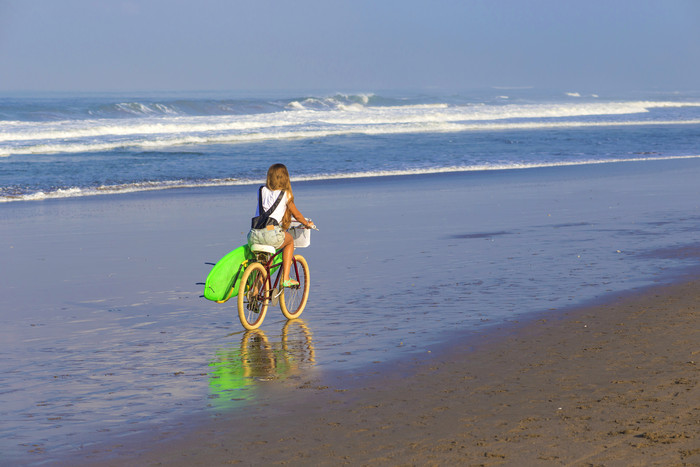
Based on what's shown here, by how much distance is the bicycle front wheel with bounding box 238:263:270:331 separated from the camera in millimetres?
7275

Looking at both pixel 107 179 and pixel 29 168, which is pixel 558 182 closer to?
pixel 107 179

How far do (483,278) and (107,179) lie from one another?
1530 cm

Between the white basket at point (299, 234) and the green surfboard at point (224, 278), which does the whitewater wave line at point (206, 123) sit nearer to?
the white basket at point (299, 234)

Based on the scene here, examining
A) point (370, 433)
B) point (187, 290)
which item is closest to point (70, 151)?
point (187, 290)

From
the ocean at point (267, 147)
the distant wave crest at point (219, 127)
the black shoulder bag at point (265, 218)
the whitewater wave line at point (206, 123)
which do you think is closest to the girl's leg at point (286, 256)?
the black shoulder bag at point (265, 218)

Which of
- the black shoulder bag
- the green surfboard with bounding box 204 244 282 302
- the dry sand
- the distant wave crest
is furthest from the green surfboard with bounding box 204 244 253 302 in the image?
the distant wave crest

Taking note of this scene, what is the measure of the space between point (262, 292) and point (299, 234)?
0.73 metres

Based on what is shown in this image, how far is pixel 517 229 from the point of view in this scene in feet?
41.0

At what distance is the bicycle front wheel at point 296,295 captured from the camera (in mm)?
7645

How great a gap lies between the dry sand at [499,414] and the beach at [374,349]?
0.05 ft

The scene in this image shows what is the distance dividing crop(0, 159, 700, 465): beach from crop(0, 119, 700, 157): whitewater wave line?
18.7 metres

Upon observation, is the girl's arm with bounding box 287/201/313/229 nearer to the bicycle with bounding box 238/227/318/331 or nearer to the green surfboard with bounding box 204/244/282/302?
the bicycle with bounding box 238/227/318/331

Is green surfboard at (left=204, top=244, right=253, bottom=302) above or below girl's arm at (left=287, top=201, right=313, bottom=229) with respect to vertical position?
below

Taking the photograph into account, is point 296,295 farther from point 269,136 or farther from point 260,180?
point 269,136
